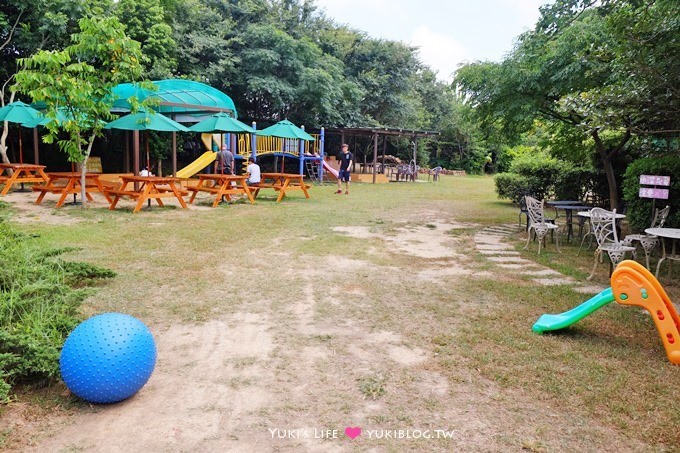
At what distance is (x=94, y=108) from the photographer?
32.6 feet

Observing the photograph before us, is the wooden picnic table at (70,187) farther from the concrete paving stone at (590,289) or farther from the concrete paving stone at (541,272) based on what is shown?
the concrete paving stone at (590,289)

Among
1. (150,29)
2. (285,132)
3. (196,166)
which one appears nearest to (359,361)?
(285,132)

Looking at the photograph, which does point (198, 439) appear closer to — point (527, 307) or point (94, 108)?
point (527, 307)

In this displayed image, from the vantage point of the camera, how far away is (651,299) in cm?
372

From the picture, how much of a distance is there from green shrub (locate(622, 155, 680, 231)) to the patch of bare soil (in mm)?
5461

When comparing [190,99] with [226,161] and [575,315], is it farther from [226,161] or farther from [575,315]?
[575,315]

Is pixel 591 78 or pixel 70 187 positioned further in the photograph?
pixel 70 187

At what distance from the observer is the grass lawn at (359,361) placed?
8.78ft

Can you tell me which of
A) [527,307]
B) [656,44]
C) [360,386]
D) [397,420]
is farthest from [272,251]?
[656,44]

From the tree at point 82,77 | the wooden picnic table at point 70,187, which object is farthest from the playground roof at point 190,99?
the tree at point 82,77

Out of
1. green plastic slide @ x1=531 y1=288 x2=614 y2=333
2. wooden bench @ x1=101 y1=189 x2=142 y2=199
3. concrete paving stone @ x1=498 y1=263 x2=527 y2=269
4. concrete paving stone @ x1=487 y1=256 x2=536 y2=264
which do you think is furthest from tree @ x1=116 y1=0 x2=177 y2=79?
green plastic slide @ x1=531 y1=288 x2=614 y2=333

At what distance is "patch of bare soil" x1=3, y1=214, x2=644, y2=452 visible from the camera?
2602 mm

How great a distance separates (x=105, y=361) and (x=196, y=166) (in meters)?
16.2

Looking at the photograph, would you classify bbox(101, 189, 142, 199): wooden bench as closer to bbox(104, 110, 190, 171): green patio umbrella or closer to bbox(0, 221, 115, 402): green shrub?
bbox(104, 110, 190, 171): green patio umbrella
